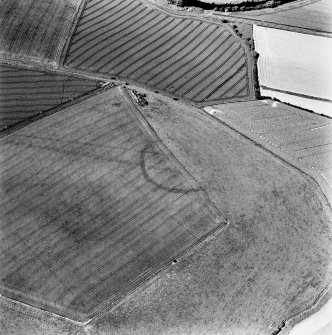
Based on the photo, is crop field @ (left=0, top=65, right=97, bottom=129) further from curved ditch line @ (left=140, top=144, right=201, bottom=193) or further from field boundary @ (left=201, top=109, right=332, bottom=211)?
field boundary @ (left=201, top=109, right=332, bottom=211)

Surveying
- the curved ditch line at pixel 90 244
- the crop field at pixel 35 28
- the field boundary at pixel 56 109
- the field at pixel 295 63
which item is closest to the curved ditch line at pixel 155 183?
the curved ditch line at pixel 90 244

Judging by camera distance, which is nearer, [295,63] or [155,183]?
[155,183]

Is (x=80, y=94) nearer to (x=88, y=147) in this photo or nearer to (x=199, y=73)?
(x=88, y=147)

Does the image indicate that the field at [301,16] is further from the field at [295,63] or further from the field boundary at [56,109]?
the field boundary at [56,109]

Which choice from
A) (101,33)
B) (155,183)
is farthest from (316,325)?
(101,33)

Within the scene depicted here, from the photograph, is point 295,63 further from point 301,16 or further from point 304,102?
point 301,16

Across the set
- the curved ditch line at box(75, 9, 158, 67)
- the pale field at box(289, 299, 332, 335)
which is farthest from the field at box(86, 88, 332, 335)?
the curved ditch line at box(75, 9, 158, 67)
